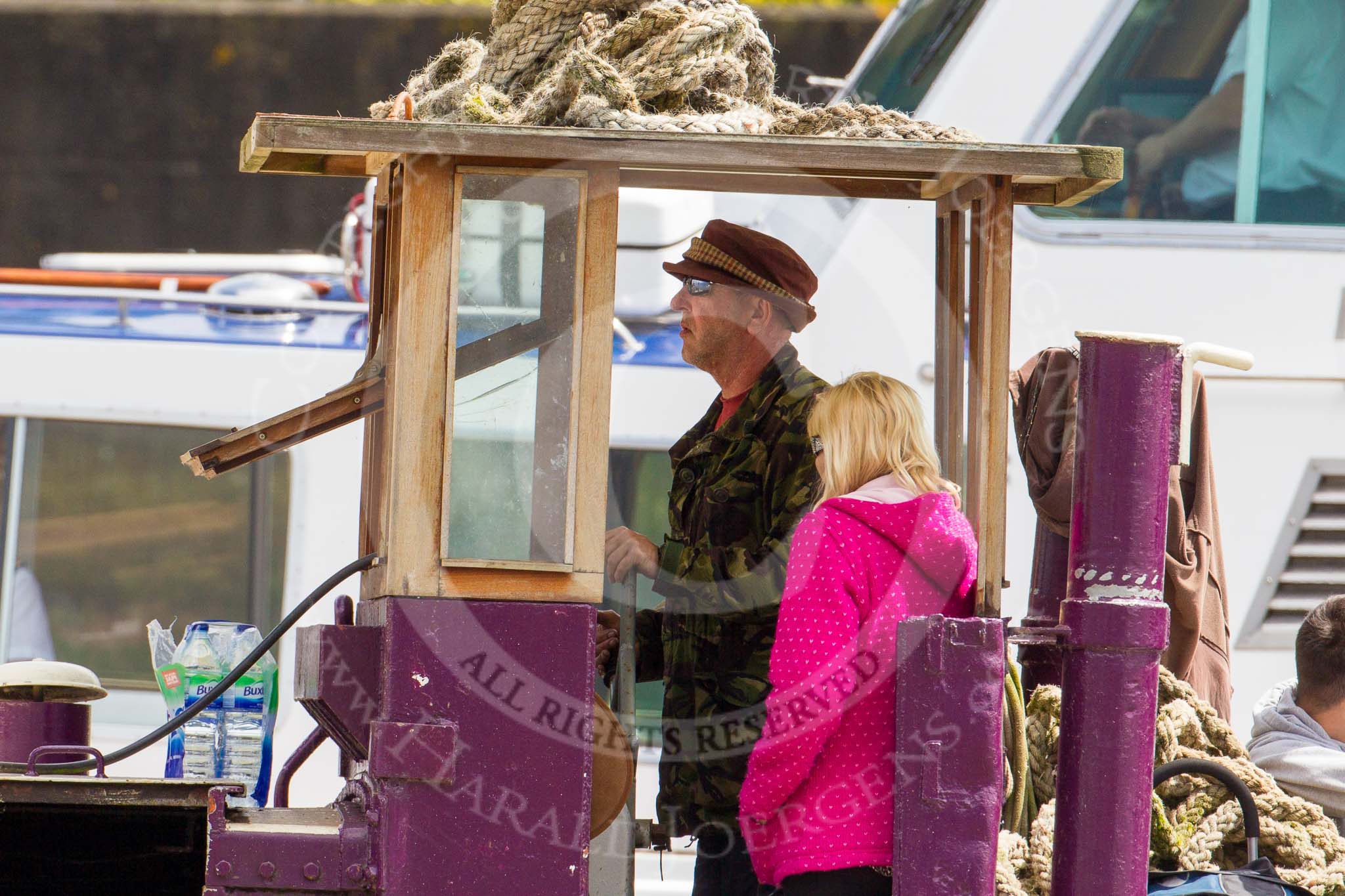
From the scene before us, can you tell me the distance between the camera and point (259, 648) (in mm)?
2941

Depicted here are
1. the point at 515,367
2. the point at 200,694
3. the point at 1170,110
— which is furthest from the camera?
the point at 1170,110

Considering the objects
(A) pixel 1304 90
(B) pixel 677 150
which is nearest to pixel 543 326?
(B) pixel 677 150

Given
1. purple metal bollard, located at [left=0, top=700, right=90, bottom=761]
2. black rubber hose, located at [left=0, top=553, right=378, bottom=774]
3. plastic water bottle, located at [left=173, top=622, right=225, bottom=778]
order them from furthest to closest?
purple metal bollard, located at [left=0, top=700, right=90, bottom=761], plastic water bottle, located at [left=173, top=622, right=225, bottom=778], black rubber hose, located at [left=0, top=553, right=378, bottom=774]

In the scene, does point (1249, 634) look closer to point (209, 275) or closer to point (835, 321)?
point (835, 321)

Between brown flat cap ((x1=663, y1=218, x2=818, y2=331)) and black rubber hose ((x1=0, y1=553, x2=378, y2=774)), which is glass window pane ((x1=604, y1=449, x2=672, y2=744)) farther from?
black rubber hose ((x1=0, y1=553, x2=378, y2=774))

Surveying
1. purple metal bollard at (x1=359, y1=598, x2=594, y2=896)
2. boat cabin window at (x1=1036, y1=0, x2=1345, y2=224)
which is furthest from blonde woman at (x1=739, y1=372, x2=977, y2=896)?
boat cabin window at (x1=1036, y1=0, x2=1345, y2=224)

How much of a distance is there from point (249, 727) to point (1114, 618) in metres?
1.63

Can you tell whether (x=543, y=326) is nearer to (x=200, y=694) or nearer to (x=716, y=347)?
(x=716, y=347)

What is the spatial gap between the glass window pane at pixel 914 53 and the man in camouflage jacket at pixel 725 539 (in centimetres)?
157

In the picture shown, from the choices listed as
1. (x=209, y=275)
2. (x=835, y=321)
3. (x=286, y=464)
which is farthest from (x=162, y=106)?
(x=835, y=321)

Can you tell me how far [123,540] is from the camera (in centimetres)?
470

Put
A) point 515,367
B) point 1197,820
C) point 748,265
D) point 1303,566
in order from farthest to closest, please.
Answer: point 1303,566 → point 748,265 → point 1197,820 → point 515,367

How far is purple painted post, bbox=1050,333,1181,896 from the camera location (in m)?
2.70

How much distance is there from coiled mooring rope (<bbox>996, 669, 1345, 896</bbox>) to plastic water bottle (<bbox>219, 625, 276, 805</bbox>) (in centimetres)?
144
